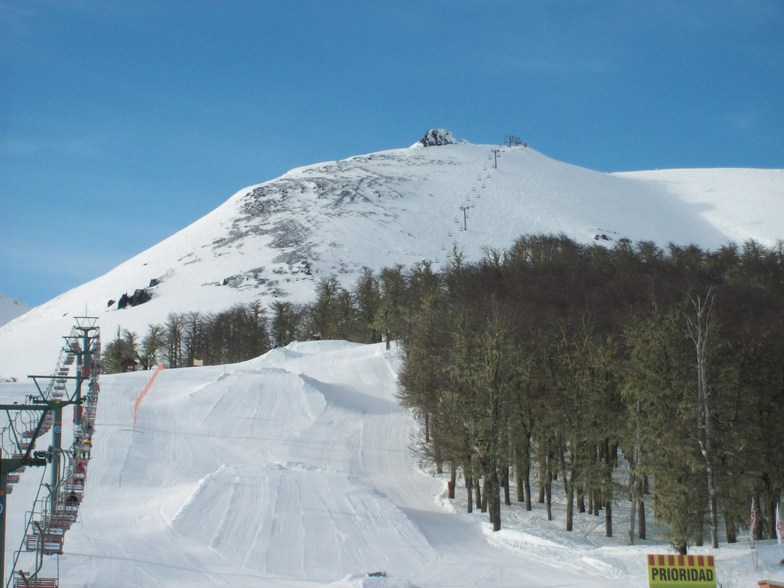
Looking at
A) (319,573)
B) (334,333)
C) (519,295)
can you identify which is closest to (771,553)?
(319,573)

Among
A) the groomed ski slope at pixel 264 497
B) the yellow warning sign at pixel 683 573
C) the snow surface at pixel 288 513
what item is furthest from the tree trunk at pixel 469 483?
the yellow warning sign at pixel 683 573

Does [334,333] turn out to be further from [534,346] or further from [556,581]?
[556,581]

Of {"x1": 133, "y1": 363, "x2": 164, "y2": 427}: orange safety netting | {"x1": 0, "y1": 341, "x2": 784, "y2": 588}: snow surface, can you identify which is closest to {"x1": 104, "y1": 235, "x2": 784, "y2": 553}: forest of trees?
{"x1": 0, "y1": 341, "x2": 784, "y2": 588}: snow surface

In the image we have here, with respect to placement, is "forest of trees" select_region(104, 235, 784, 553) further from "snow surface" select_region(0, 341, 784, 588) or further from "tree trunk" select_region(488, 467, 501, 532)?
"snow surface" select_region(0, 341, 784, 588)

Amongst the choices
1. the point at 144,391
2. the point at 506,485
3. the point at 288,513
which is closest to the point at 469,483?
the point at 506,485

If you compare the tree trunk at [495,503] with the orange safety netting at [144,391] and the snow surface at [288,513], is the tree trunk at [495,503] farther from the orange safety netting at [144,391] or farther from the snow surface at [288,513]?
the orange safety netting at [144,391]

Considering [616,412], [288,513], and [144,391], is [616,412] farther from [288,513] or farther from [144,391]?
[144,391]

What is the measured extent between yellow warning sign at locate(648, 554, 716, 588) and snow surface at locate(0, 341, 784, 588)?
5593mm

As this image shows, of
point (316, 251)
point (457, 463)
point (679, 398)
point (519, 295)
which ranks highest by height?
point (316, 251)

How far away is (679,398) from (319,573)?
16.8m

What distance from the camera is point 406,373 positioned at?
53312 mm

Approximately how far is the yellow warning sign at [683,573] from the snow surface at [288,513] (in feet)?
18.3

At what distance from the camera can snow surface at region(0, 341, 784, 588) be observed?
92.9ft

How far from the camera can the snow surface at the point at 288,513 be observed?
92.9 feet
